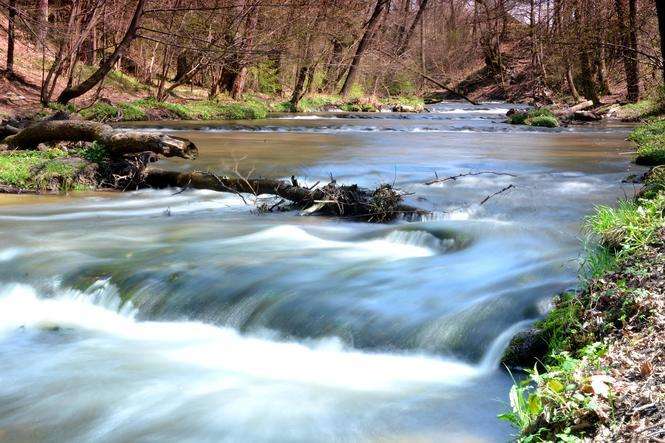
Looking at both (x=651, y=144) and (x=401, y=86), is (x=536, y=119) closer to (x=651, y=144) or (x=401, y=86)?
(x=651, y=144)

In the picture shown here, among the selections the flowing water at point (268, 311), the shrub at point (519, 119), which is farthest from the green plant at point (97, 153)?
the shrub at point (519, 119)

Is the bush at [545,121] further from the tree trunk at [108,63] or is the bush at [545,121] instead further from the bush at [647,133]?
the tree trunk at [108,63]

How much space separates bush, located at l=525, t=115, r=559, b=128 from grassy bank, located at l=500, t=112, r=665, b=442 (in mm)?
17297

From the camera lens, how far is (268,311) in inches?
228

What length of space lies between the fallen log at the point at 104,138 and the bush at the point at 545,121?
13739 mm

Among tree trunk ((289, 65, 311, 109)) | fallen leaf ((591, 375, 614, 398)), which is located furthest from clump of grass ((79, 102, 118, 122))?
fallen leaf ((591, 375, 614, 398))

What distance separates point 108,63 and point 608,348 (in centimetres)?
1716

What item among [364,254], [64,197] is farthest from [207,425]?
[64,197]

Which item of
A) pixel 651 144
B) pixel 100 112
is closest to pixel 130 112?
pixel 100 112

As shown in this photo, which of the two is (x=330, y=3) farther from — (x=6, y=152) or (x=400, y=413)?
(x=400, y=413)

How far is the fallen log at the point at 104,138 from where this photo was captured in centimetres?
1136

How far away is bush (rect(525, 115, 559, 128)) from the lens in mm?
22797

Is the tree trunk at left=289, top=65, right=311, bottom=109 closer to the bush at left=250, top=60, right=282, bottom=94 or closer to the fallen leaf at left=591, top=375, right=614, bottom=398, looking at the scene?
the bush at left=250, top=60, right=282, bottom=94

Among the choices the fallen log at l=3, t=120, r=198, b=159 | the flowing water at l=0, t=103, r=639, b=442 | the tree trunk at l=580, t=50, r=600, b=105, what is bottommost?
the flowing water at l=0, t=103, r=639, b=442
